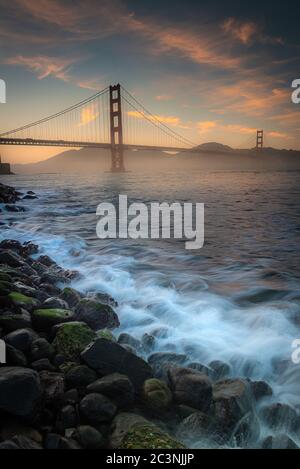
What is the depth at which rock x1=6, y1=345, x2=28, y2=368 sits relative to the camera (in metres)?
3.11

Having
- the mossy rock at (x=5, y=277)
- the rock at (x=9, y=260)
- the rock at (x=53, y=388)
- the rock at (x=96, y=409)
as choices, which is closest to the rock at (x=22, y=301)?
the mossy rock at (x=5, y=277)

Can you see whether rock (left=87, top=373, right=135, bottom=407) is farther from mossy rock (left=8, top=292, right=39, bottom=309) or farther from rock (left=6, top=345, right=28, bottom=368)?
mossy rock (left=8, top=292, right=39, bottom=309)

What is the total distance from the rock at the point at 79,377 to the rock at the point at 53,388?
69 millimetres

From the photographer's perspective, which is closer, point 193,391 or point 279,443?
point 279,443

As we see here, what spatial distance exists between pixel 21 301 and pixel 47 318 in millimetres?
547

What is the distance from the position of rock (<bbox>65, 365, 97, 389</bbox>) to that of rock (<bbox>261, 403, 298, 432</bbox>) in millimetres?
1554

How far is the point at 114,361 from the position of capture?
3275mm

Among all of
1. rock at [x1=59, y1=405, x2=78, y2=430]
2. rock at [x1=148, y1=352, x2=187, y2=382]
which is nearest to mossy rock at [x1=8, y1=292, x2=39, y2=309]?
rock at [x1=148, y1=352, x2=187, y2=382]

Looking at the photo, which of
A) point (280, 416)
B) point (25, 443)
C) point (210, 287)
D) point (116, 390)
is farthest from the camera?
point (210, 287)

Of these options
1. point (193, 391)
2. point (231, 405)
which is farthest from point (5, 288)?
point (231, 405)

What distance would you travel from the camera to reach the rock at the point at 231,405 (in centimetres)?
292

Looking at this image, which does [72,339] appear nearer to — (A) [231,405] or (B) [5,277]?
(A) [231,405]
